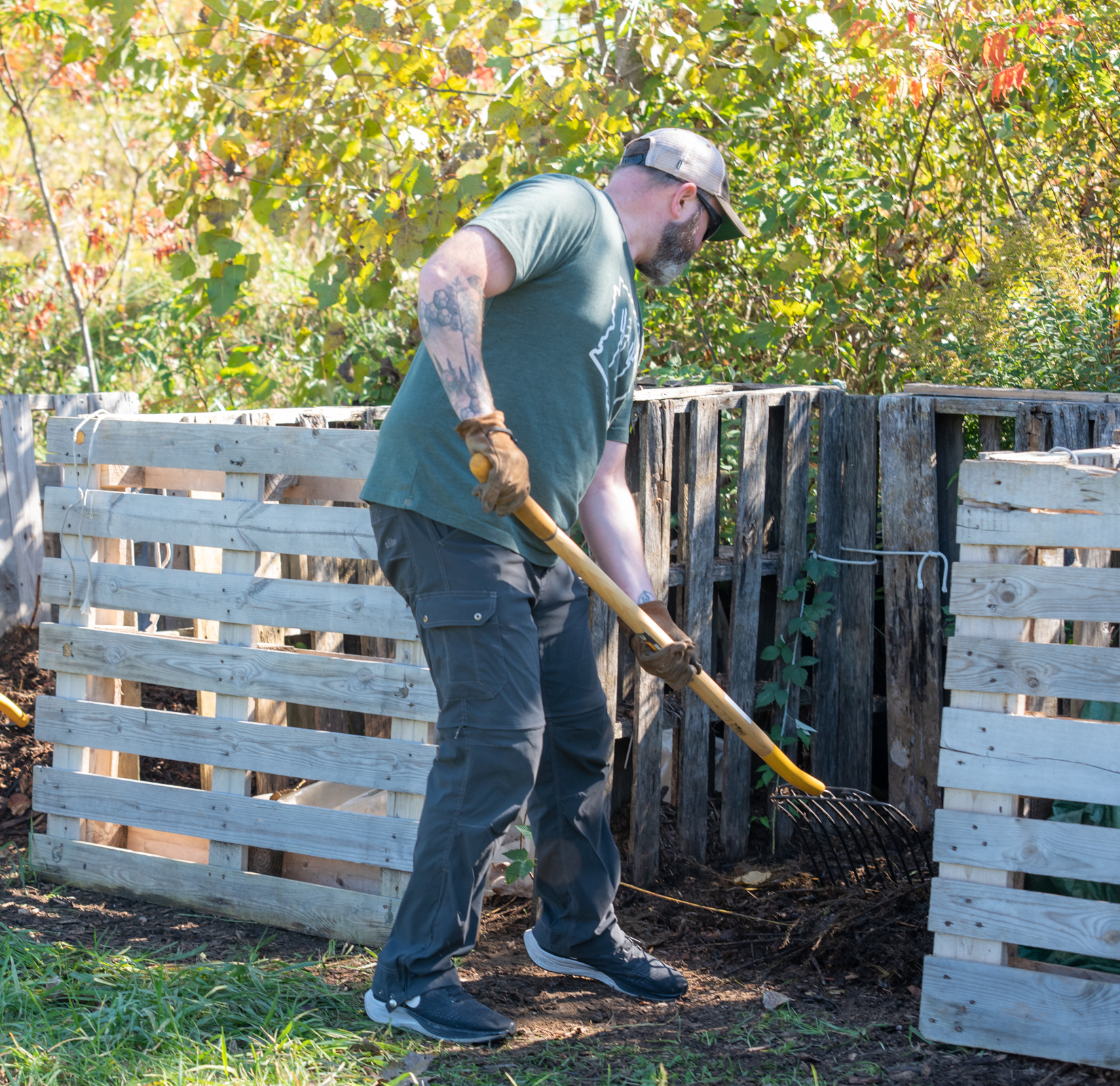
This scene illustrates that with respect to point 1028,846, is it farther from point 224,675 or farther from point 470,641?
point 224,675

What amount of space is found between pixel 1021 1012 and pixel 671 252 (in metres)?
2.02

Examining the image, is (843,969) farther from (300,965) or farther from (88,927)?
(88,927)

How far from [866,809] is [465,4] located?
10.9ft

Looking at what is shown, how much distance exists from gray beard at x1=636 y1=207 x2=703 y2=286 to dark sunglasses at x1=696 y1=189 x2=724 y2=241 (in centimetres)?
2

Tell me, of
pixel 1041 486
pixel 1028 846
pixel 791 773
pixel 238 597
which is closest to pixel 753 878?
pixel 791 773

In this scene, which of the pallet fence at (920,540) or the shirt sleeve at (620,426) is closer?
the shirt sleeve at (620,426)

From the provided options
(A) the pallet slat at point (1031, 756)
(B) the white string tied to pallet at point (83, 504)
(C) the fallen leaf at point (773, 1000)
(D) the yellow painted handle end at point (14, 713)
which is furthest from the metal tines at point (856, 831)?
(D) the yellow painted handle end at point (14, 713)

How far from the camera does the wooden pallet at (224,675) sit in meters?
3.29

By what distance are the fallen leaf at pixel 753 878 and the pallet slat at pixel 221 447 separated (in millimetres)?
1851

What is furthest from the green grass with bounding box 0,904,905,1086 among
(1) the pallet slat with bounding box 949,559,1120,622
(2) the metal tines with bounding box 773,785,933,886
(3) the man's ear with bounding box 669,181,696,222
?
(3) the man's ear with bounding box 669,181,696,222

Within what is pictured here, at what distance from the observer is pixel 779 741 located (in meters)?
4.09

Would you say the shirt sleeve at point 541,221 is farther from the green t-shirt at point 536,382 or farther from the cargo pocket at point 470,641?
the cargo pocket at point 470,641

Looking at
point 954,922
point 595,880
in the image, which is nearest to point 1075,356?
point 954,922

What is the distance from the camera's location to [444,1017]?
2.71 meters
